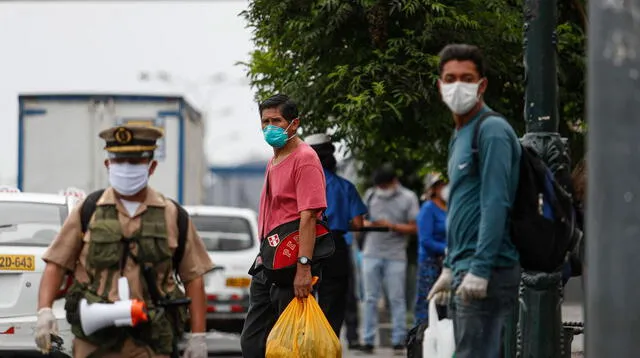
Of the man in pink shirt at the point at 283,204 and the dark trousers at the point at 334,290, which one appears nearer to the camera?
the man in pink shirt at the point at 283,204

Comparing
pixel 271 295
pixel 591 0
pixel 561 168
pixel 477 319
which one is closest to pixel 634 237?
pixel 591 0

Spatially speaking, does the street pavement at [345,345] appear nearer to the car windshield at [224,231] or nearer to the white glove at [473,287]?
the car windshield at [224,231]

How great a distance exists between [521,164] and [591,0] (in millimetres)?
1637

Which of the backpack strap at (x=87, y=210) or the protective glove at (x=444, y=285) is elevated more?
the backpack strap at (x=87, y=210)

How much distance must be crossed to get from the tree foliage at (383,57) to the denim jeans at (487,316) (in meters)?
3.96

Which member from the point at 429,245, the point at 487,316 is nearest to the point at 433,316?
A: the point at 487,316

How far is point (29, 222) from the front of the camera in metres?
11.7

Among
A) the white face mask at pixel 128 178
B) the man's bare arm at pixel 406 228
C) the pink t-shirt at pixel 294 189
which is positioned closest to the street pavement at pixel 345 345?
the man's bare arm at pixel 406 228

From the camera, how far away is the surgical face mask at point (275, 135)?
332 inches

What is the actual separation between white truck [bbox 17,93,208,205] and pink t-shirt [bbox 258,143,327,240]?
10115mm

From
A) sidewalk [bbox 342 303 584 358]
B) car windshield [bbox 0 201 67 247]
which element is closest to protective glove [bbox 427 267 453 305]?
sidewalk [bbox 342 303 584 358]

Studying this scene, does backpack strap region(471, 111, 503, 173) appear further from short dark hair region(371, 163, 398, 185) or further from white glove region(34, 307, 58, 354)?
short dark hair region(371, 163, 398, 185)

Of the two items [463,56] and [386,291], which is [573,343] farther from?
[463,56]

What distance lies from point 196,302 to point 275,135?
237cm
